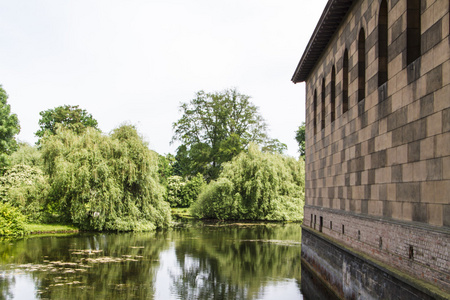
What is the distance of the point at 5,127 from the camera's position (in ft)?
123

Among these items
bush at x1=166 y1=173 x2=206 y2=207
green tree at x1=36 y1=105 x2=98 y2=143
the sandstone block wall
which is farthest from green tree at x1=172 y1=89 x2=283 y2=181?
the sandstone block wall

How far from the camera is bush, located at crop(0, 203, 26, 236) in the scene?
2483 cm

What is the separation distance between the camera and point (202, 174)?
54531mm

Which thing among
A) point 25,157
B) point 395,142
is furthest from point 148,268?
point 25,157

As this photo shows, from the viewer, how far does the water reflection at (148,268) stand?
13.4 metres

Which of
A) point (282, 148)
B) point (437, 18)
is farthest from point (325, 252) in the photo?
point (282, 148)

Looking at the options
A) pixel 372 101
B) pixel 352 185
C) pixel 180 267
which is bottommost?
pixel 180 267

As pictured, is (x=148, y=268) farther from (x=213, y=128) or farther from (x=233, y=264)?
(x=213, y=128)

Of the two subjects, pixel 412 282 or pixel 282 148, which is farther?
pixel 282 148

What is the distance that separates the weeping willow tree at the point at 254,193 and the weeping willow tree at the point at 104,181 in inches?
427

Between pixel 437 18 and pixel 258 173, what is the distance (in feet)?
113

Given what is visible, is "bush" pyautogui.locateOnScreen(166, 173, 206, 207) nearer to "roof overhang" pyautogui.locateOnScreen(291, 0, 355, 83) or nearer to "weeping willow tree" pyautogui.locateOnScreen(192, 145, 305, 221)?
"weeping willow tree" pyautogui.locateOnScreen(192, 145, 305, 221)

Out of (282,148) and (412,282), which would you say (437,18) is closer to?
(412,282)

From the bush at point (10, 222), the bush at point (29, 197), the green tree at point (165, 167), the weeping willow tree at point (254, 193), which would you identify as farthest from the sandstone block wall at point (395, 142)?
the green tree at point (165, 167)
